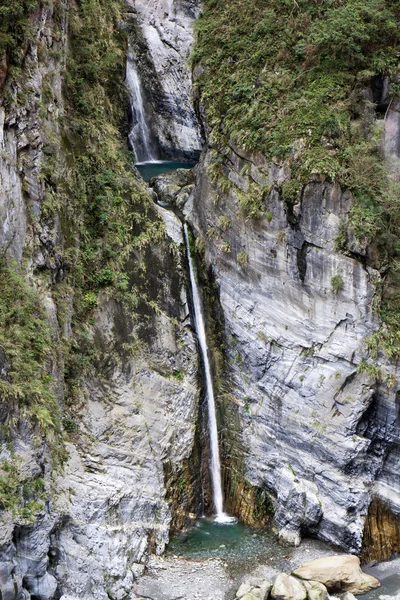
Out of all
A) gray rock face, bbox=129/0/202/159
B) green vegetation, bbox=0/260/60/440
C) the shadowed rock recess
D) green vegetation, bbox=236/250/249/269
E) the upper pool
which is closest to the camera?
green vegetation, bbox=0/260/60/440

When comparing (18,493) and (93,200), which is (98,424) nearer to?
(18,493)

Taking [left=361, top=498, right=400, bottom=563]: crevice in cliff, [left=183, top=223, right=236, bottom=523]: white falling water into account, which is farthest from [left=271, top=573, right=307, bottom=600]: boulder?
[left=183, top=223, right=236, bottom=523]: white falling water

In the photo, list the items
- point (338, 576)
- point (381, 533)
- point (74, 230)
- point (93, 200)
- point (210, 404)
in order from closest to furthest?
point (338, 576) → point (381, 533) → point (74, 230) → point (93, 200) → point (210, 404)

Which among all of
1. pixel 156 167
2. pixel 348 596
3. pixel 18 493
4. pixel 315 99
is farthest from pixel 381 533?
pixel 156 167

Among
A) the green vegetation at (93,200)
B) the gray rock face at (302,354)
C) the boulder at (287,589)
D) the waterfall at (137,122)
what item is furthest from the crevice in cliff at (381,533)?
the waterfall at (137,122)

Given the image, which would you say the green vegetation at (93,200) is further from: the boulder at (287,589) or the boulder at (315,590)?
the boulder at (315,590)

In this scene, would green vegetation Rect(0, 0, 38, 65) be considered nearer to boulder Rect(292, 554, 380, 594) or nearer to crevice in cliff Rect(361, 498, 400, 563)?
boulder Rect(292, 554, 380, 594)
